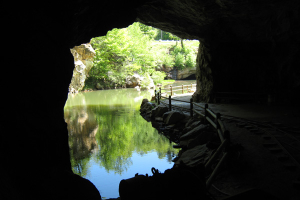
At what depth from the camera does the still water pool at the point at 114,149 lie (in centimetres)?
709

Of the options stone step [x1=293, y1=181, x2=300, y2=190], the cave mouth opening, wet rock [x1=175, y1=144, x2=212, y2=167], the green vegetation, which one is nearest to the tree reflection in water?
wet rock [x1=175, y1=144, x2=212, y2=167]

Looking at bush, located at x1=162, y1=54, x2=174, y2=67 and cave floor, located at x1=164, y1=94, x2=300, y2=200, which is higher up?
bush, located at x1=162, y1=54, x2=174, y2=67

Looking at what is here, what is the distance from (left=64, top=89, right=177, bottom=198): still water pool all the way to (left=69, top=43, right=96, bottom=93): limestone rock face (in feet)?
44.6

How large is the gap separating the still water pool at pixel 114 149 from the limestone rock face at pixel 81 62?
13.6 m

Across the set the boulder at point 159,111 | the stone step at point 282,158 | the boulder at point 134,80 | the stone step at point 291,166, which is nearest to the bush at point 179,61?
the boulder at point 134,80

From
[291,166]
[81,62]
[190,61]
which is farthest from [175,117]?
[190,61]

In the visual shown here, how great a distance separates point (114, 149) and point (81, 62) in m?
20.6

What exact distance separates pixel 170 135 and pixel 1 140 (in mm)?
7675

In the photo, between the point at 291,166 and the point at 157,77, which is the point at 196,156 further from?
the point at 157,77

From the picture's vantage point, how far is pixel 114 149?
938 centimetres

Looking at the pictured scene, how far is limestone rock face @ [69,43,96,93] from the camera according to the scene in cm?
2675

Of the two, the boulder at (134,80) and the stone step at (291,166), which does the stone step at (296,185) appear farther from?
the boulder at (134,80)

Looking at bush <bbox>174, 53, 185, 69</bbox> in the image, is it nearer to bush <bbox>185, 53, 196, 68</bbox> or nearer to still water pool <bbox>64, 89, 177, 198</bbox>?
bush <bbox>185, 53, 196, 68</bbox>

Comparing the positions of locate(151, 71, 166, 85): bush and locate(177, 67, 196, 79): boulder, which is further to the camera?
locate(177, 67, 196, 79): boulder
